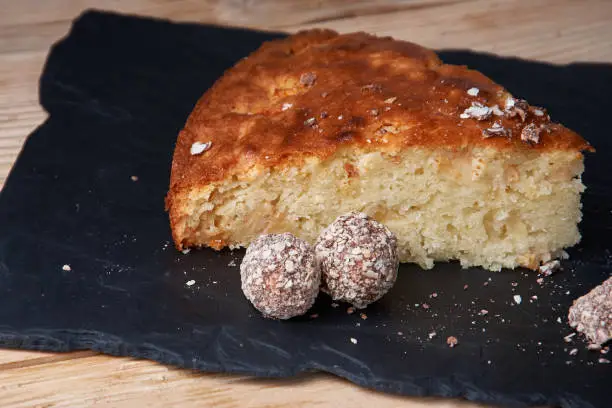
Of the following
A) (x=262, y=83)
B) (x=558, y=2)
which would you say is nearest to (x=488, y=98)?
(x=262, y=83)

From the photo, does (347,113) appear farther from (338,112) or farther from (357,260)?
(357,260)

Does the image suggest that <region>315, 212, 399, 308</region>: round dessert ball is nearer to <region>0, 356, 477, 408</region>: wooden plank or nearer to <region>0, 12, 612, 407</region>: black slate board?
<region>0, 12, 612, 407</region>: black slate board

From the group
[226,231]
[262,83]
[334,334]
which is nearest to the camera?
[334,334]

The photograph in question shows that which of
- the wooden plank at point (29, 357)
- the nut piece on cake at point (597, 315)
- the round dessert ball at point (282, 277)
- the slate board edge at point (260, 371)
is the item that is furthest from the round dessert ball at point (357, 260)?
the wooden plank at point (29, 357)

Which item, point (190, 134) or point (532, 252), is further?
point (190, 134)

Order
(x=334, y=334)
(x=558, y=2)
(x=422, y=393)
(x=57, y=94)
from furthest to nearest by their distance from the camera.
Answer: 1. (x=558, y=2)
2. (x=57, y=94)
3. (x=334, y=334)
4. (x=422, y=393)

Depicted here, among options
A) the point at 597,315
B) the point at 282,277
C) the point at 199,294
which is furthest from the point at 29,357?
the point at 597,315

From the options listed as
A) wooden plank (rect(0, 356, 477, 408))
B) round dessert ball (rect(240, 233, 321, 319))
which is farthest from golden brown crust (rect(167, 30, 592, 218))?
wooden plank (rect(0, 356, 477, 408))

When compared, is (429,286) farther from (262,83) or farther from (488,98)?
(262,83)
